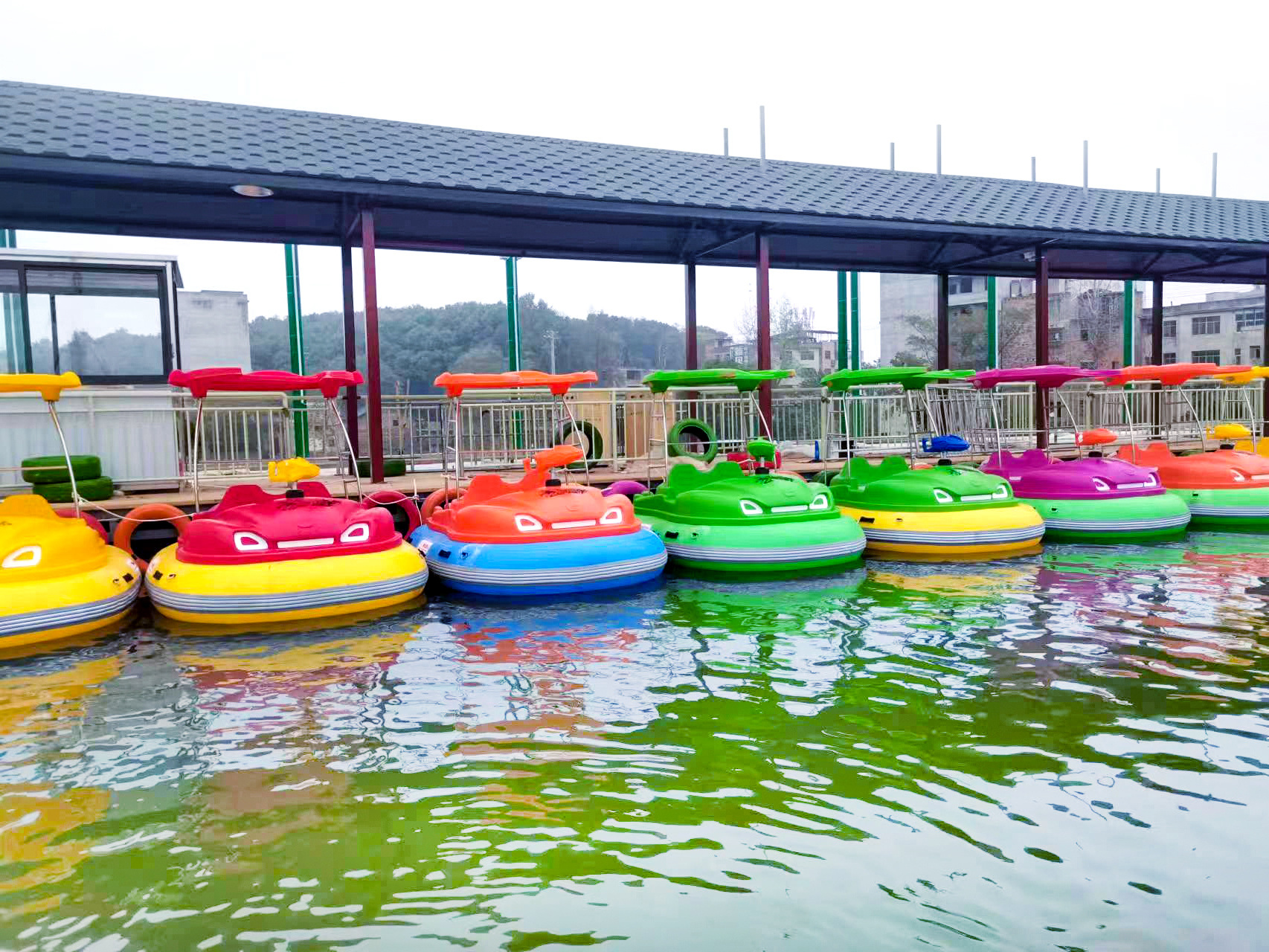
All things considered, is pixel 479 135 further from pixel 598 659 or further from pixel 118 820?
pixel 118 820

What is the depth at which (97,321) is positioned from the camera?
33.7ft

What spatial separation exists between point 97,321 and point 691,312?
852 centimetres

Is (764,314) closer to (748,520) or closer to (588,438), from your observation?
(588,438)

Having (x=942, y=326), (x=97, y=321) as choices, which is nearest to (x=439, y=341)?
(x=97, y=321)

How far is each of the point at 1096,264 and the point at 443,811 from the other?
18.6 metres

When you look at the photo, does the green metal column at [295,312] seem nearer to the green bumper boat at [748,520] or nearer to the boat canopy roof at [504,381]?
the boat canopy roof at [504,381]

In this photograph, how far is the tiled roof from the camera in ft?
32.8

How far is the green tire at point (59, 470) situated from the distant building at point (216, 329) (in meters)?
5.90

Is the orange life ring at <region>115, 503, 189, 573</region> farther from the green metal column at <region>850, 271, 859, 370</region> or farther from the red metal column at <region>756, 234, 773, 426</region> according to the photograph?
the green metal column at <region>850, 271, 859, 370</region>

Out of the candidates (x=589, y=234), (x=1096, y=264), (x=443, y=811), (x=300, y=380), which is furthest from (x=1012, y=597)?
(x=1096, y=264)

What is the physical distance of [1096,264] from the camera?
59.5ft

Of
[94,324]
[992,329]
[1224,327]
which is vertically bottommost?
[94,324]

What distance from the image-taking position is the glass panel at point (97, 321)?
1002 cm

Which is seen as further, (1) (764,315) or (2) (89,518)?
(1) (764,315)
